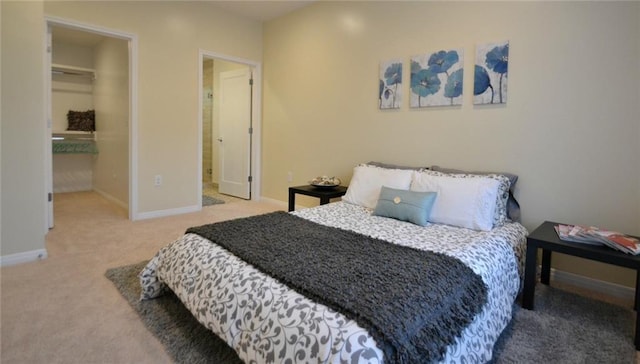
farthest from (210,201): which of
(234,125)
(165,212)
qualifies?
(234,125)

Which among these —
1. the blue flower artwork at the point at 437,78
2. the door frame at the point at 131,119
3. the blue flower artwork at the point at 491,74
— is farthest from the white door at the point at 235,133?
the blue flower artwork at the point at 491,74

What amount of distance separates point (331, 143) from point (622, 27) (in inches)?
106

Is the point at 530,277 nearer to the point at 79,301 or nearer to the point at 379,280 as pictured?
the point at 379,280

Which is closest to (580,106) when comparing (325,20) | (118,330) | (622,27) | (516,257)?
(622,27)

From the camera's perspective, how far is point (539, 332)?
193 centimetres

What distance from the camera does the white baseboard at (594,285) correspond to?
93.0 inches

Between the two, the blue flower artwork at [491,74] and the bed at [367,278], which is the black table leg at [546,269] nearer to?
the bed at [367,278]

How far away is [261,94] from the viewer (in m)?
5.13

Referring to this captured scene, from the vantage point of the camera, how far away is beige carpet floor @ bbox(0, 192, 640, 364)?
167 cm

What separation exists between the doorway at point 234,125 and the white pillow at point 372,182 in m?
2.38

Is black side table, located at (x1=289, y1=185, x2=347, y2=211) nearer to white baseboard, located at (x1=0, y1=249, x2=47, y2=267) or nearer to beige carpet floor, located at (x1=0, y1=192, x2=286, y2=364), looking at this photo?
beige carpet floor, located at (x1=0, y1=192, x2=286, y2=364)

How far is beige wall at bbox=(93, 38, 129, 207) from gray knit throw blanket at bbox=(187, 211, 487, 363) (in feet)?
10.6

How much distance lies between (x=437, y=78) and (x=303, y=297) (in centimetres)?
254

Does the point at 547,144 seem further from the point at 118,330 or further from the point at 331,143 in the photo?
the point at 118,330
